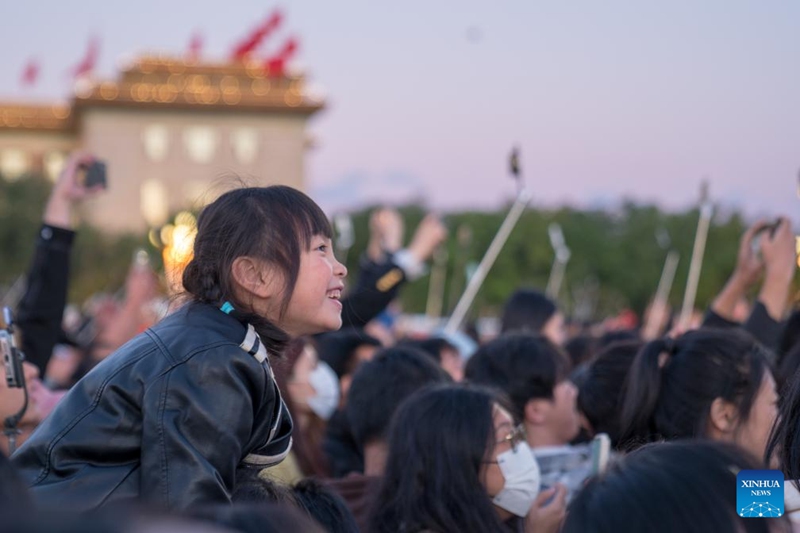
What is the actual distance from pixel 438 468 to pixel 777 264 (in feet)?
7.75

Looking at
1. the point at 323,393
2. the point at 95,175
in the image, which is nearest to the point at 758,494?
the point at 95,175

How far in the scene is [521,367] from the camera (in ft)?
14.9

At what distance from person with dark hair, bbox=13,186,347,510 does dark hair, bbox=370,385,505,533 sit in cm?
62

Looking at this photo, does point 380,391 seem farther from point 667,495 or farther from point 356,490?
point 667,495

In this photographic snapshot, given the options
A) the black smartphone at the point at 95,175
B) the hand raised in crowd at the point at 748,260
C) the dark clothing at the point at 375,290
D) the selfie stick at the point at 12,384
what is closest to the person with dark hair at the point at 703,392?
the hand raised in crowd at the point at 748,260

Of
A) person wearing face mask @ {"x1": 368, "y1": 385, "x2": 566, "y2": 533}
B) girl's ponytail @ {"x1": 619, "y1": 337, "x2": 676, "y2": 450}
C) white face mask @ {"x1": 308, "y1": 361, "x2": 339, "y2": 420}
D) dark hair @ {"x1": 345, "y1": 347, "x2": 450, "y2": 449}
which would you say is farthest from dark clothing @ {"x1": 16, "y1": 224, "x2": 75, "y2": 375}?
girl's ponytail @ {"x1": 619, "y1": 337, "x2": 676, "y2": 450}

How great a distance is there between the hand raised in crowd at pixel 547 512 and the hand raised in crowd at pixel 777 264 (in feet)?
6.51

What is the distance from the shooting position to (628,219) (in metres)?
50.3

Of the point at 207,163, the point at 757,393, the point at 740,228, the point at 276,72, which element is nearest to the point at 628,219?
the point at 740,228

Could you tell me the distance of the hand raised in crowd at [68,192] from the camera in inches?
181

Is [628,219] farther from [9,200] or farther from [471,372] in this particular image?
[471,372]

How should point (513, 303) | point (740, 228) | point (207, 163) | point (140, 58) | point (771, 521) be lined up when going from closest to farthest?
point (771, 521) < point (513, 303) < point (740, 228) < point (140, 58) < point (207, 163)

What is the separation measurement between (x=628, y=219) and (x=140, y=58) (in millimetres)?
29415

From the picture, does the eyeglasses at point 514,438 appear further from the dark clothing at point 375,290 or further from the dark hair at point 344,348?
the dark hair at point 344,348
